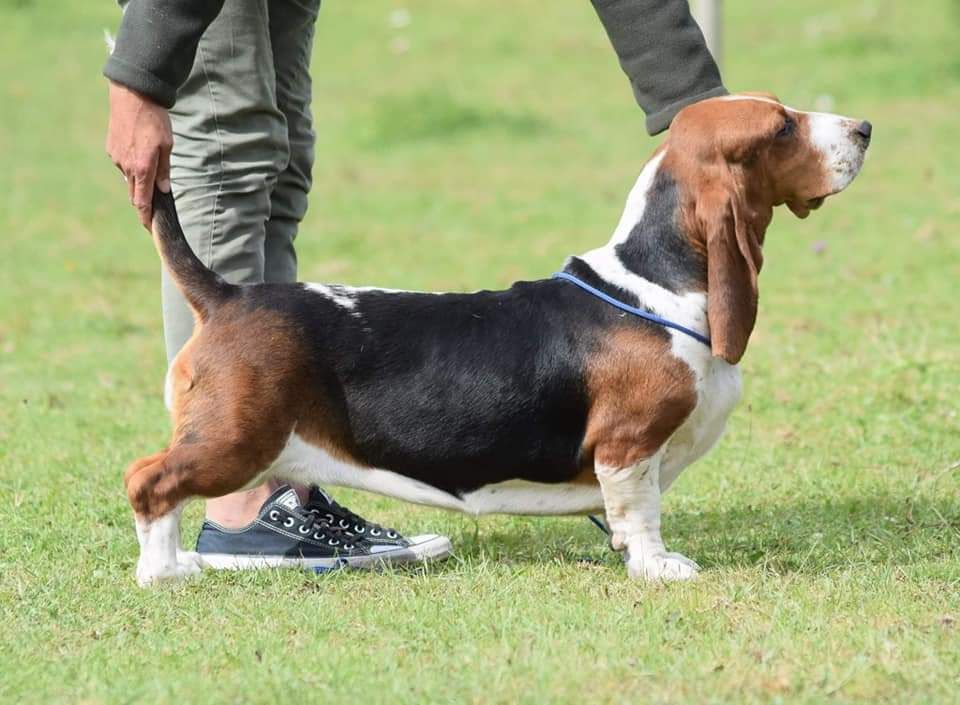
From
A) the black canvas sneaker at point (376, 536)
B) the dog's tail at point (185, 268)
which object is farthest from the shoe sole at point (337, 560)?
the dog's tail at point (185, 268)

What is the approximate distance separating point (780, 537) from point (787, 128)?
3.90 ft

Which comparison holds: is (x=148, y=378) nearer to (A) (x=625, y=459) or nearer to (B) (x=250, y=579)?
(B) (x=250, y=579)

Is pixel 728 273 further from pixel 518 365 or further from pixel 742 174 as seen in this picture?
pixel 518 365

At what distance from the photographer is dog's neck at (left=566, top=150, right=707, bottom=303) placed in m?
3.85

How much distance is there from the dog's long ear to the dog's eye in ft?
0.68

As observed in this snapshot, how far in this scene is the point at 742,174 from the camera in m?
3.83

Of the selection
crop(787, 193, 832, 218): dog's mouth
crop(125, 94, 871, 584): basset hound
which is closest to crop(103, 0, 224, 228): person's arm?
crop(125, 94, 871, 584): basset hound

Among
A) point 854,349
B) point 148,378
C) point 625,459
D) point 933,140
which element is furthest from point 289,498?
point 933,140

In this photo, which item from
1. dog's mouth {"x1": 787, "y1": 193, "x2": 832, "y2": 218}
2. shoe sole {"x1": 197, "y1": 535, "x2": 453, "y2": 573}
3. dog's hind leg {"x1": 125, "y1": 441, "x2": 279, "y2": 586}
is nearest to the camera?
dog's hind leg {"x1": 125, "y1": 441, "x2": 279, "y2": 586}

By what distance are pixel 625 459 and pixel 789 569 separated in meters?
0.57

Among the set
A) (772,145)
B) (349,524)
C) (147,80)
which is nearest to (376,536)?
(349,524)

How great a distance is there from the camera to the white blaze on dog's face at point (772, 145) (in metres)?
3.82

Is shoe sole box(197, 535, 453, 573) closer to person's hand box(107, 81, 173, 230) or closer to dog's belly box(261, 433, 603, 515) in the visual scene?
dog's belly box(261, 433, 603, 515)

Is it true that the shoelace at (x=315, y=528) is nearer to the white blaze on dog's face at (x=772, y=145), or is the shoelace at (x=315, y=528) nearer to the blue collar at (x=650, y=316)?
the blue collar at (x=650, y=316)
